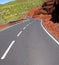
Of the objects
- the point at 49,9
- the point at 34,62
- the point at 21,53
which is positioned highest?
the point at 34,62

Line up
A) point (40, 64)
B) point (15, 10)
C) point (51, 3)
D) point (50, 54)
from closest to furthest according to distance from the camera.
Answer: point (40, 64) < point (50, 54) < point (51, 3) < point (15, 10)

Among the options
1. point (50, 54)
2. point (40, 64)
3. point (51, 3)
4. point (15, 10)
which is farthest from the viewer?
point (15, 10)

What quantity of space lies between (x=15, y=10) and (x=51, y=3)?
46.3m

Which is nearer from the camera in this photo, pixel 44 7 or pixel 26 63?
pixel 26 63

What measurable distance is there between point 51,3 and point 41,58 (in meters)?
51.8

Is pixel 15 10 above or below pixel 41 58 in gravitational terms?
below

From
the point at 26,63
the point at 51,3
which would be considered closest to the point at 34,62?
the point at 26,63

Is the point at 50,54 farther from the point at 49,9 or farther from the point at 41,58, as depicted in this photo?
the point at 49,9

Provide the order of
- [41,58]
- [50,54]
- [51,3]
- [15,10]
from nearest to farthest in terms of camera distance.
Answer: [41,58]
[50,54]
[51,3]
[15,10]

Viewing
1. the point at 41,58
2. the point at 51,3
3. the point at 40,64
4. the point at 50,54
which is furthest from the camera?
the point at 51,3

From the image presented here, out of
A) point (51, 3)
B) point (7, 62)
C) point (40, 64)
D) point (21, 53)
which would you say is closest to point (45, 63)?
point (40, 64)

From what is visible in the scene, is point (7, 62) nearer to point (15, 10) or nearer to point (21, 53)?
point (21, 53)

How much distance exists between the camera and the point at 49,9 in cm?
6078

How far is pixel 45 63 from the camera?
27.6 ft
